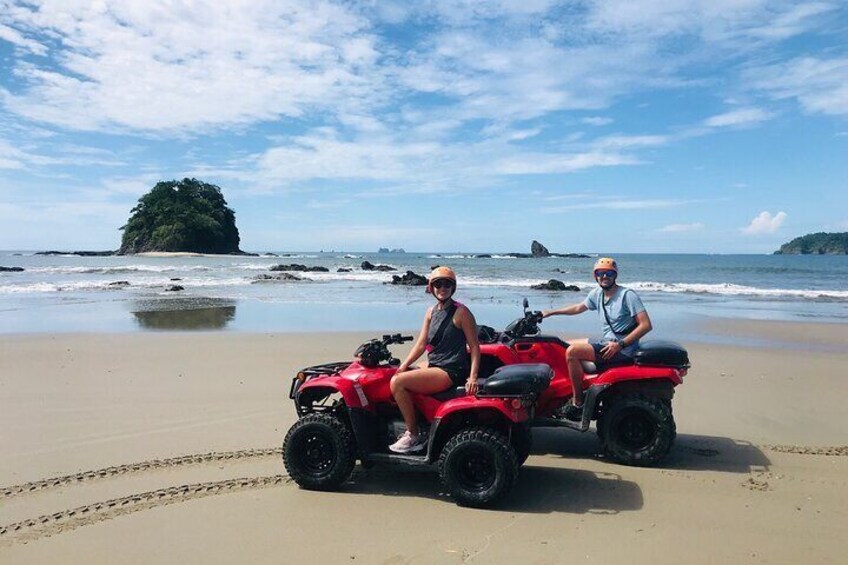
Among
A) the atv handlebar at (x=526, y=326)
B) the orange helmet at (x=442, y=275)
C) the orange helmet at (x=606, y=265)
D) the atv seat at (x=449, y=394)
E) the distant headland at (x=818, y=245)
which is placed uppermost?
the distant headland at (x=818, y=245)

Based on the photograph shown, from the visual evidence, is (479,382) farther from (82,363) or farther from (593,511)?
(82,363)

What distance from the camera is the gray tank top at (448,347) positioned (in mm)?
5008

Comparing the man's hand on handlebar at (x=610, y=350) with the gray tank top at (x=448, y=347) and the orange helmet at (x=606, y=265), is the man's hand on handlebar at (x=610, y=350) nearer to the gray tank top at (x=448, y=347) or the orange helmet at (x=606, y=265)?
the orange helmet at (x=606, y=265)

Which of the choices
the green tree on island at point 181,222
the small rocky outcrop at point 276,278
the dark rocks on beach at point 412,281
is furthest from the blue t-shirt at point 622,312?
the green tree on island at point 181,222

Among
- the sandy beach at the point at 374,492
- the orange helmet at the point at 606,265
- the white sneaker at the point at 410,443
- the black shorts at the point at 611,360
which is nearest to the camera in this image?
the sandy beach at the point at 374,492

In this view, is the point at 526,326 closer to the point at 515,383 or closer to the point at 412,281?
the point at 515,383

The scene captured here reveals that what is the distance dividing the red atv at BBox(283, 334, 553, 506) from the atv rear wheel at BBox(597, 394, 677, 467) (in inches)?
43.8

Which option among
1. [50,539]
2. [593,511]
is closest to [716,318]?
[593,511]

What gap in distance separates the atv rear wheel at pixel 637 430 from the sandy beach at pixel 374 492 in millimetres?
132

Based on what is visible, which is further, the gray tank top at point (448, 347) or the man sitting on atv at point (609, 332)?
the man sitting on atv at point (609, 332)

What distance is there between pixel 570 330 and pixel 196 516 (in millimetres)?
11167

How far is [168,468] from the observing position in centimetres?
557

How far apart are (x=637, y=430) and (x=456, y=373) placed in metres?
1.93

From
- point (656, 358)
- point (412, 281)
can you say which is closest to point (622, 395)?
point (656, 358)
